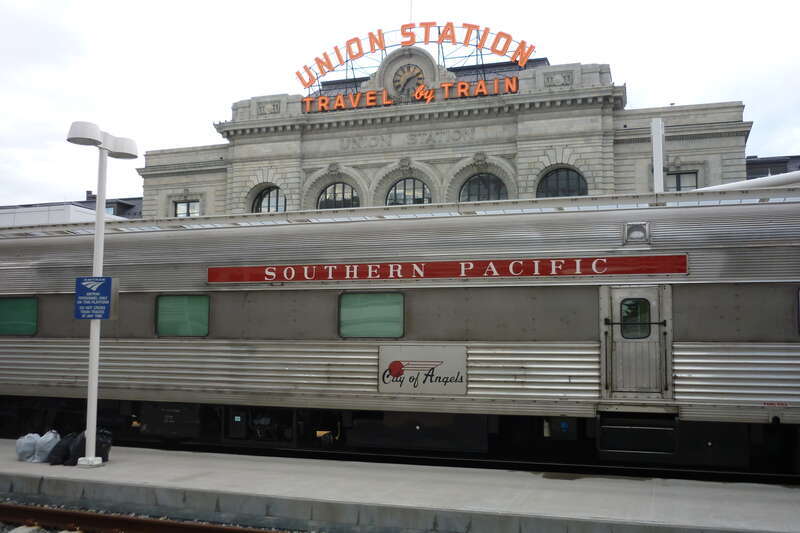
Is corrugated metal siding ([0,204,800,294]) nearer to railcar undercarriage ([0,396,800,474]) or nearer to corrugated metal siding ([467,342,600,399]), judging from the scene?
corrugated metal siding ([467,342,600,399])

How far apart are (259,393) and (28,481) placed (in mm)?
3436

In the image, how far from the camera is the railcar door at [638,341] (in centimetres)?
997

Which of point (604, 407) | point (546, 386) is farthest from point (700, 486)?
point (546, 386)

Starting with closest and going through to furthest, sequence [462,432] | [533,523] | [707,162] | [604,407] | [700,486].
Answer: [533,523] → [700,486] → [604,407] → [462,432] → [707,162]

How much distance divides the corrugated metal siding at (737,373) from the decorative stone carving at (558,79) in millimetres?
35817

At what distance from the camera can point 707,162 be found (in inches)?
1650

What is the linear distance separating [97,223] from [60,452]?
3.58 meters

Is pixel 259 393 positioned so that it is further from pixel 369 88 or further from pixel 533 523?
pixel 369 88

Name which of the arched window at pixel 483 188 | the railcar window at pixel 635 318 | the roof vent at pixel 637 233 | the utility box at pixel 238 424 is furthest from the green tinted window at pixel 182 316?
the arched window at pixel 483 188

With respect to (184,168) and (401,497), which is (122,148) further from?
(184,168)

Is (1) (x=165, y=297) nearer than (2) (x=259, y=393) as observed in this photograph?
No

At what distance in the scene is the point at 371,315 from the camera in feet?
37.1

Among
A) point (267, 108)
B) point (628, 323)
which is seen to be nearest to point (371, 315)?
point (628, 323)

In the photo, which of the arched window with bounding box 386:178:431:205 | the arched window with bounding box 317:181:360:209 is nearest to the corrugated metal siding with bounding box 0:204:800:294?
the arched window with bounding box 386:178:431:205
